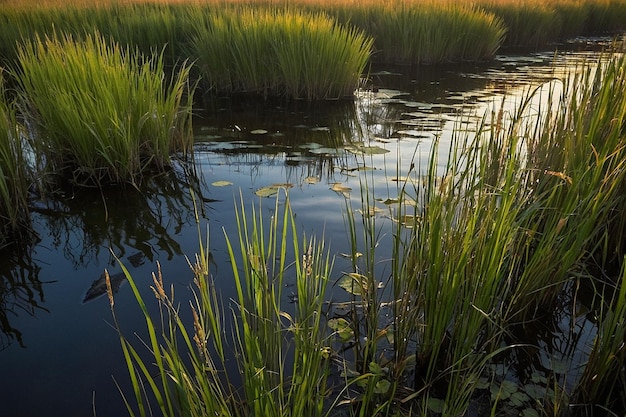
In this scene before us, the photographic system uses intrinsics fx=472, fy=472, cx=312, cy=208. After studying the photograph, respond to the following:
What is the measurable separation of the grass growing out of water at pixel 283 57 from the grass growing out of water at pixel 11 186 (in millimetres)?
3461

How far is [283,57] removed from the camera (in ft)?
19.1

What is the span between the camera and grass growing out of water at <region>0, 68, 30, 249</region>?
2671 millimetres

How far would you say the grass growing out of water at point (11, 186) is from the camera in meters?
2.67

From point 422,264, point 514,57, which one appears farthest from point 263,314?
point 514,57

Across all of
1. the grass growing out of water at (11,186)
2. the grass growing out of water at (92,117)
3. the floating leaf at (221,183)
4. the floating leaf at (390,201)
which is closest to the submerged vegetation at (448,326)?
the floating leaf at (390,201)

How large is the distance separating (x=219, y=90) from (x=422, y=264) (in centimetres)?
557

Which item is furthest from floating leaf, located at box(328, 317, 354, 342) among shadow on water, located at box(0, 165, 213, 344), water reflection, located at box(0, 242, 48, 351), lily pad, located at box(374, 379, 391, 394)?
water reflection, located at box(0, 242, 48, 351)

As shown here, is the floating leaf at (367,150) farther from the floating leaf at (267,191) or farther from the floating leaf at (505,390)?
the floating leaf at (505,390)

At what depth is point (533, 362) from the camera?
6.00 ft

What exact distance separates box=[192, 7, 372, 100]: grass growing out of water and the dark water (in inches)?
12.5

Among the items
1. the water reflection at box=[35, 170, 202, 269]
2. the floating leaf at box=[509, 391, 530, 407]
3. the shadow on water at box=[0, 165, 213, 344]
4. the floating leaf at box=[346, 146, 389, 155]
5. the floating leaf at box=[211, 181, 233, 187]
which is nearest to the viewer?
the floating leaf at box=[509, 391, 530, 407]

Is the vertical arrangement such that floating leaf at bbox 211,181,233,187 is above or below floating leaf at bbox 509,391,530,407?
above

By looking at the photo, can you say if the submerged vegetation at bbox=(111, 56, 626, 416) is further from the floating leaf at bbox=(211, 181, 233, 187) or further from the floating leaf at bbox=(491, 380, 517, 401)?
the floating leaf at bbox=(211, 181, 233, 187)

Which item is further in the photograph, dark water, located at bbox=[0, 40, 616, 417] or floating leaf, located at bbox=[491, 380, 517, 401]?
dark water, located at bbox=[0, 40, 616, 417]
